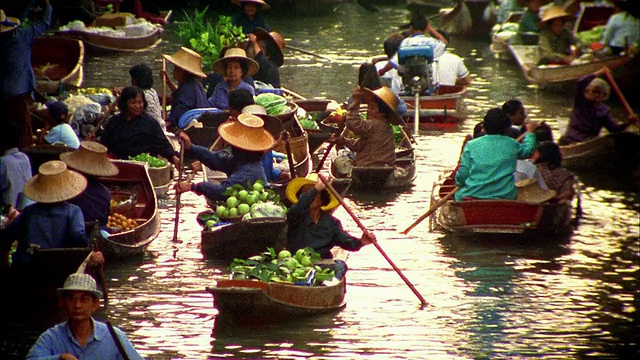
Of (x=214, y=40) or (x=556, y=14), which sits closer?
(x=214, y=40)

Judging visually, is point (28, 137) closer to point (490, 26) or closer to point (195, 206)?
point (195, 206)

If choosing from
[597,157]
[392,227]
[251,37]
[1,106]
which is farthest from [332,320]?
[251,37]

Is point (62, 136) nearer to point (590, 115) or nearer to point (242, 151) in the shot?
point (242, 151)

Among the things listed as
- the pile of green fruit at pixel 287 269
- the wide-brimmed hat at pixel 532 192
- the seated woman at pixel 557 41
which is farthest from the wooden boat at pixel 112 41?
the pile of green fruit at pixel 287 269

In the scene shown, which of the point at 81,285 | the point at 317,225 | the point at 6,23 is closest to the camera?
the point at 81,285

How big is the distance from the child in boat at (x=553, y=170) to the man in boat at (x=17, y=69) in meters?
5.24

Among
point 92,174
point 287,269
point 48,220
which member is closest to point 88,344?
point 48,220

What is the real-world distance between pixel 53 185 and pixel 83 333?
2748 millimetres

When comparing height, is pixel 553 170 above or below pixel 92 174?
below

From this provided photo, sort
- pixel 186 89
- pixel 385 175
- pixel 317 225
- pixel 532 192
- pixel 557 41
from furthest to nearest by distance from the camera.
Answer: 1. pixel 557 41
2. pixel 186 89
3. pixel 385 175
4. pixel 532 192
5. pixel 317 225

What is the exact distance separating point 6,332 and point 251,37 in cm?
813

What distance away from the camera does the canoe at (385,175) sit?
568 inches

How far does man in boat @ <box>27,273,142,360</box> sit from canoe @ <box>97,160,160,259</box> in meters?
3.67

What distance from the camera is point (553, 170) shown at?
42.5 feet
